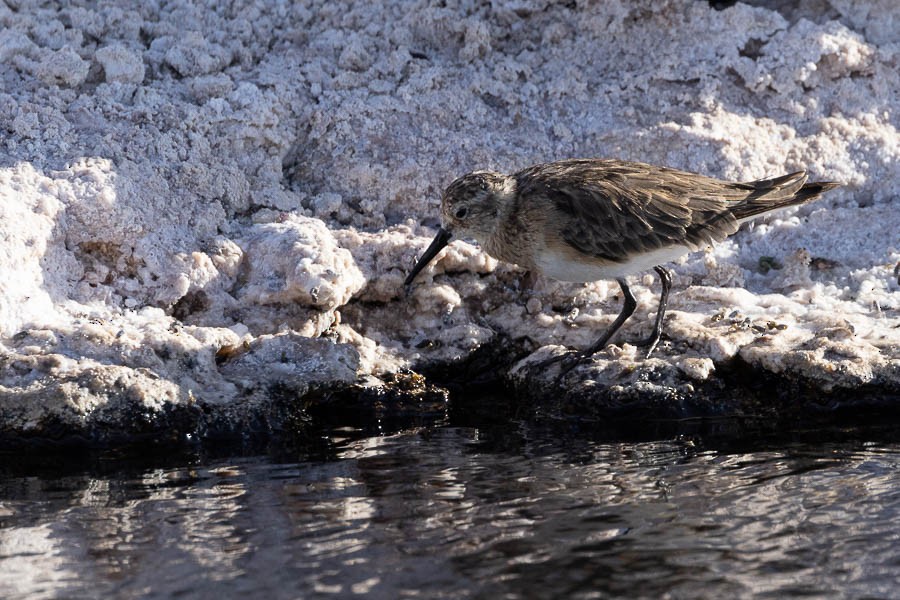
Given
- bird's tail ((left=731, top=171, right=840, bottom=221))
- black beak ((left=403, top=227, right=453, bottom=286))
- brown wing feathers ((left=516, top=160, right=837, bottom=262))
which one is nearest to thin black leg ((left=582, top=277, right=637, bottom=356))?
brown wing feathers ((left=516, top=160, right=837, bottom=262))

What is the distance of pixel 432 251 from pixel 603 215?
1089 millimetres

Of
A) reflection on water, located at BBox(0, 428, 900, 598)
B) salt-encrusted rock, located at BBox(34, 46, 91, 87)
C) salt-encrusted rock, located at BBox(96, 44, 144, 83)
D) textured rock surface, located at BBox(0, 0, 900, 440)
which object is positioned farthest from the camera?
salt-encrusted rock, located at BBox(96, 44, 144, 83)

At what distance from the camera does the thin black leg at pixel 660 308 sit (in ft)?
23.6

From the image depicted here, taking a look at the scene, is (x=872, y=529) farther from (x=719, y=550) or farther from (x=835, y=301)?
(x=835, y=301)

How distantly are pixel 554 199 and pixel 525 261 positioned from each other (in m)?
0.42

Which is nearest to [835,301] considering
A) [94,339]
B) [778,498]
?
[778,498]

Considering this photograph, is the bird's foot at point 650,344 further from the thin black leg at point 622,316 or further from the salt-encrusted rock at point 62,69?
the salt-encrusted rock at point 62,69

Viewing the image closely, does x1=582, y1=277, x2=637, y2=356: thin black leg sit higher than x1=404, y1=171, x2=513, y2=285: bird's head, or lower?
lower

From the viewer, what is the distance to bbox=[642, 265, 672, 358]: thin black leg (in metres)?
7.19

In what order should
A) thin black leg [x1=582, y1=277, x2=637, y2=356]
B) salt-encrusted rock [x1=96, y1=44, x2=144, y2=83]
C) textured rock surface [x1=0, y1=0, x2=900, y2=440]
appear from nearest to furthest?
textured rock surface [x1=0, y1=0, x2=900, y2=440], thin black leg [x1=582, y1=277, x2=637, y2=356], salt-encrusted rock [x1=96, y1=44, x2=144, y2=83]

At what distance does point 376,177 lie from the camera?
323 inches

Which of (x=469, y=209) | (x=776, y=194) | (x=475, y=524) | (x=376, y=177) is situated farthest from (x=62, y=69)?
(x=776, y=194)

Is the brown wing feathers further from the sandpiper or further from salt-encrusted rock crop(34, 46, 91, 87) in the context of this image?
salt-encrusted rock crop(34, 46, 91, 87)

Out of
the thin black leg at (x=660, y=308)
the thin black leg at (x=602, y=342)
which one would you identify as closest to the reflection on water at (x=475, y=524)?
the thin black leg at (x=602, y=342)
